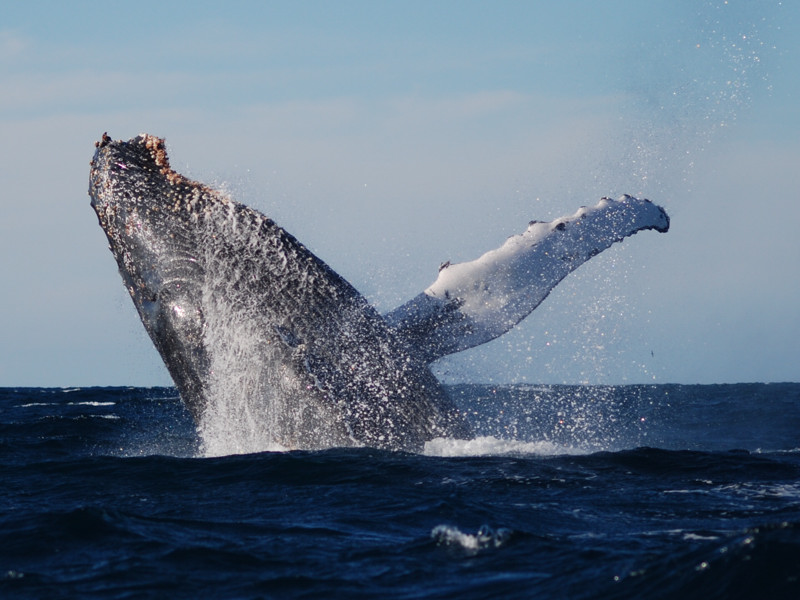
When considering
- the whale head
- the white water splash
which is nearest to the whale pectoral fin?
the whale head

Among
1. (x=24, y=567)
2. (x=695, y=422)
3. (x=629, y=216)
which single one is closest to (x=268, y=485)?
(x=24, y=567)

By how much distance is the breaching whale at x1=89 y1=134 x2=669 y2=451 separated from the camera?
851 centimetres

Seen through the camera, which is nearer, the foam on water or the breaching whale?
Answer: the breaching whale

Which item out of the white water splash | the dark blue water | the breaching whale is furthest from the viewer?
the breaching whale

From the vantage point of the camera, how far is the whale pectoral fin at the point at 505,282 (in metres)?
9.09

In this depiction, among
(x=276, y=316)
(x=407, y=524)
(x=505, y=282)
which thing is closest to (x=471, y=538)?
(x=407, y=524)

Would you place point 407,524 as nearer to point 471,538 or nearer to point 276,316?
point 471,538

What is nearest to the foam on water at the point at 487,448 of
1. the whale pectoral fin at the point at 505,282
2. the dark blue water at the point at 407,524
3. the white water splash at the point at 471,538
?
the dark blue water at the point at 407,524

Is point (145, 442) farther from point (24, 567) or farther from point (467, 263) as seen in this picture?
point (24, 567)

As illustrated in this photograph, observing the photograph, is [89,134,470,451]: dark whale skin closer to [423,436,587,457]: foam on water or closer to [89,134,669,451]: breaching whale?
[89,134,669,451]: breaching whale

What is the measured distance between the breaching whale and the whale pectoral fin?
0.6 inches

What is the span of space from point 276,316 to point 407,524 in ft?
8.45

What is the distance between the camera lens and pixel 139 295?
8.80 meters

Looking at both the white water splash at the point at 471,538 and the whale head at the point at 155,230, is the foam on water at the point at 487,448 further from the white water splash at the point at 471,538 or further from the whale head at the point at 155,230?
the white water splash at the point at 471,538
